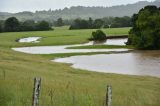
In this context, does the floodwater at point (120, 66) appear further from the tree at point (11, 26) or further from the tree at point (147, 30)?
the tree at point (11, 26)

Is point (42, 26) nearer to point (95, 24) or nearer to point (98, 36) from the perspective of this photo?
point (95, 24)

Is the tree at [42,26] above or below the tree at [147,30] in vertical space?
below

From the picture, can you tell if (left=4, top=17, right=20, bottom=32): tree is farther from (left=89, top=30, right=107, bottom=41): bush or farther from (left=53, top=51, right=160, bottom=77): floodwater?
(left=53, top=51, right=160, bottom=77): floodwater

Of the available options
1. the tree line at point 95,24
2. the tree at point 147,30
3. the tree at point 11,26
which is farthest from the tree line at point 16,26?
the tree at point 147,30

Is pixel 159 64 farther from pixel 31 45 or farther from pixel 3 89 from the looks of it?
pixel 31 45

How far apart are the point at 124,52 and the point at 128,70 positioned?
2211cm

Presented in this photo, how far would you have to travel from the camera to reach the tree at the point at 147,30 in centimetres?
6581

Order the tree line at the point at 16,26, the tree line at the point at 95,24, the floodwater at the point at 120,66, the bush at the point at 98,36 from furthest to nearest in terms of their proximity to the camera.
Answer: the tree line at the point at 95,24 < the tree line at the point at 16,26 < the bush at the point at 98,36 < the floodwater at the point at 120,66

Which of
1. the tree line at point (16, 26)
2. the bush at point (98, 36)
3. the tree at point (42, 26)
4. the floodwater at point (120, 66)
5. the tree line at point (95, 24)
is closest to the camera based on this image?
the floodwater at point (120, 66)

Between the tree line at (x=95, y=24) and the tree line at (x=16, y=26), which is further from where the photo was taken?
the tree line at (x=95, y=24)

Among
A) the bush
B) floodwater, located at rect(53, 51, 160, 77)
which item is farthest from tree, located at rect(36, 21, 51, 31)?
floodwater, located at rect(53, 51, 160, 77)

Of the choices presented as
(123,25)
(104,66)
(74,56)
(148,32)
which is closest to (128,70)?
(104,66)

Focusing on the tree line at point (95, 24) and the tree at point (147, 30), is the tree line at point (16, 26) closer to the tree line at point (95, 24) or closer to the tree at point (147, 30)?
the tree line at point (95, 24)

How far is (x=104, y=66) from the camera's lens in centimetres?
4388
